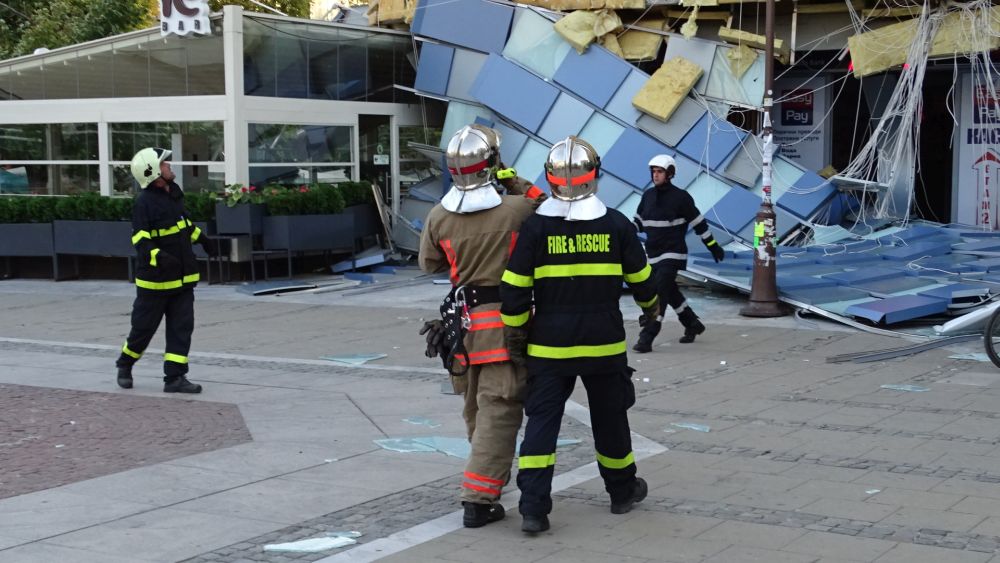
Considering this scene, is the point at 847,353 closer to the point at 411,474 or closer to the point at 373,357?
the point at 373,357

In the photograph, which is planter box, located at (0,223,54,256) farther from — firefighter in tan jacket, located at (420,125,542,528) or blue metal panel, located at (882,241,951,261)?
firefighter in tan jacket, located at (420,125,542,528)

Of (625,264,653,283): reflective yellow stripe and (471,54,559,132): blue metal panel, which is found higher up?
(471,54,559,132): blue metal panel

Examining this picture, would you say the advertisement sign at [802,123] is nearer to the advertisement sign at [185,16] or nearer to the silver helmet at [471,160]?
the advertisement sign at [185,16]

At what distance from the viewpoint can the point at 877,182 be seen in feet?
56.4

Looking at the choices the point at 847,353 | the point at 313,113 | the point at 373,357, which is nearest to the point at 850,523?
the point at 847,353

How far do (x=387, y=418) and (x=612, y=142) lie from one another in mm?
9979

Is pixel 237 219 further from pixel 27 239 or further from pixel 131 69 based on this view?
pixel 27 239

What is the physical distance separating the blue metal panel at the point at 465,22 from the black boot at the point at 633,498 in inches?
519

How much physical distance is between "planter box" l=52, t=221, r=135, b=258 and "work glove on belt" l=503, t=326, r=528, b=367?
13.3 metres

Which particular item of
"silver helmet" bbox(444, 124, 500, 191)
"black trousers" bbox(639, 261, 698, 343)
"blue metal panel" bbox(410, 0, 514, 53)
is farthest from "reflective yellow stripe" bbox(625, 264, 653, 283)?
"blue metal panel" bbox(410, 0, 514, 53)

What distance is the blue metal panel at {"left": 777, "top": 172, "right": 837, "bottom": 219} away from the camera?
16875 mm

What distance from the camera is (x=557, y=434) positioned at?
5793 mm

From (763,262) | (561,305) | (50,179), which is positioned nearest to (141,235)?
(561,305)

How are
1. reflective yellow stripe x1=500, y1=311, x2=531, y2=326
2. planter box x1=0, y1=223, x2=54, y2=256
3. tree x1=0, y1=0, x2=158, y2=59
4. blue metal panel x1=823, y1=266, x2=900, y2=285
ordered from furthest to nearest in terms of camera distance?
tree x1=0, y1=0, x2=158, y2=59, planter box x1=0, y1=223, x2=54, y2=256, blue metal panel x1=823, y1=266, x2=900, y2=285, reflective yellow stripe x1=500, y1=311, x2=531, y2=326
